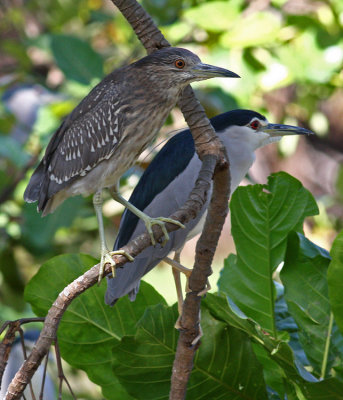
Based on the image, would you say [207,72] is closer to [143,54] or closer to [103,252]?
[103,252]

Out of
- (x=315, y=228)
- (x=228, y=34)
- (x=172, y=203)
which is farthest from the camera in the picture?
(x=315, y=228)

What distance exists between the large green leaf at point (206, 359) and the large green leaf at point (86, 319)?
12 cm

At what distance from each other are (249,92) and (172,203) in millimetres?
955

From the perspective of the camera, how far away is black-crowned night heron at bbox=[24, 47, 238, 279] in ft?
5.16

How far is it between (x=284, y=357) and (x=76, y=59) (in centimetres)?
159

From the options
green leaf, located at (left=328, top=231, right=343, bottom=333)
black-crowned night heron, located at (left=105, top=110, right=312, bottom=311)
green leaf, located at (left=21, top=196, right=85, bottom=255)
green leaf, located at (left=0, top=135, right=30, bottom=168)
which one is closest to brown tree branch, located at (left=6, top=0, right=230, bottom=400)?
green leaf, located at (left=328, top=231, right=343, bottom=333)

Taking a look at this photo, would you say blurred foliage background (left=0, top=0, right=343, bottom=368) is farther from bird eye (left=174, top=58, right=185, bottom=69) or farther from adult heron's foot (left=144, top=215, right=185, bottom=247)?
adult heron's foot (left=144, top=215, right=185, bottom=247)

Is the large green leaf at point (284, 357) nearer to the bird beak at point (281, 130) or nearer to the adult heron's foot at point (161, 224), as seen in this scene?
the adult heron's foot at point (161, 224)

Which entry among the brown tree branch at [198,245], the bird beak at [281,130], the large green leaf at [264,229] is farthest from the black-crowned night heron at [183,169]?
the brown tree branch at [198,245]

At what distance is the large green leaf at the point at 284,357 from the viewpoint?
1303mm

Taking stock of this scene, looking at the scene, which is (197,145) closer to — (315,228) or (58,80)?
Result: (315,228)

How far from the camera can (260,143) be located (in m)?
1.88

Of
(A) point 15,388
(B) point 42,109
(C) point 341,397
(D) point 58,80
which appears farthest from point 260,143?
(D) point 58,80

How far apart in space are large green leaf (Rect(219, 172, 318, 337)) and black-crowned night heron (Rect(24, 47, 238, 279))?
24 cm
